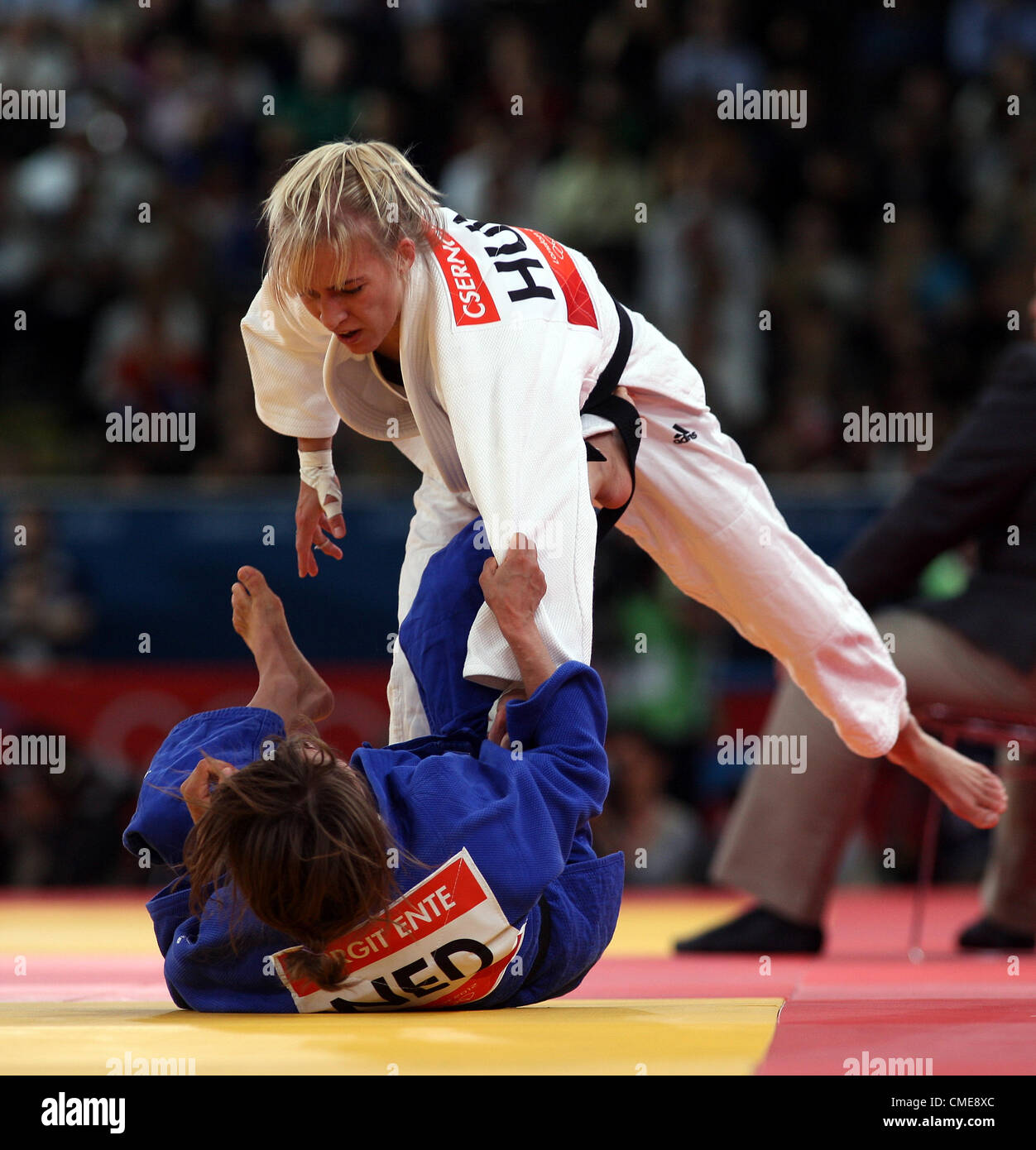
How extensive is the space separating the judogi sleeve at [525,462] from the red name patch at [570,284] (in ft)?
0.46

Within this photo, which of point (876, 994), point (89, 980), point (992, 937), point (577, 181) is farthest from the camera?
point (577, 181)

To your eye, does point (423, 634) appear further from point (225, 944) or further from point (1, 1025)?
point (1, 1025)

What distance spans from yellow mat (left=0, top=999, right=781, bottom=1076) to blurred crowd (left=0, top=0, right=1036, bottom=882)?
473 centimetres

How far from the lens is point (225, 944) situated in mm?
2262

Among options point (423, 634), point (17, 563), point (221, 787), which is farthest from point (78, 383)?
point (221, 787)

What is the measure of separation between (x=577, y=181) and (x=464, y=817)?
5.72 m

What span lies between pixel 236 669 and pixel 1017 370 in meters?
3.35

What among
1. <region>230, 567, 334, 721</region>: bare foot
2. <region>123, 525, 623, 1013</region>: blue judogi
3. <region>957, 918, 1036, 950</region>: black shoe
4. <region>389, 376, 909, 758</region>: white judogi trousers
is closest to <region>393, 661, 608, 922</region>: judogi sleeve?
<region>123, 525, 623, 1013</region>: blue judogi

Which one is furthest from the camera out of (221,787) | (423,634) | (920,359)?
(920,359)

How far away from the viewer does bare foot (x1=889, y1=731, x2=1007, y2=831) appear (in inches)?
125

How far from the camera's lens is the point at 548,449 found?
2434 mm

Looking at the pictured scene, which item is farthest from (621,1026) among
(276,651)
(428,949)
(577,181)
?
(577,181)

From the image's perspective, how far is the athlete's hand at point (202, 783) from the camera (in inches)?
86.4

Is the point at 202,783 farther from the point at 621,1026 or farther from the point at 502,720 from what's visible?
the point at 621,1026
